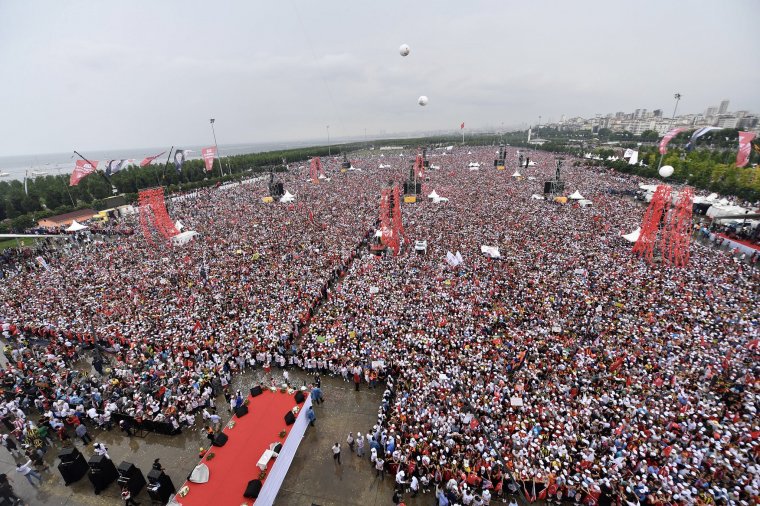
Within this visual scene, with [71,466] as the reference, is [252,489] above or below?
above

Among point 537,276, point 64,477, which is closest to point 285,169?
point 537,276

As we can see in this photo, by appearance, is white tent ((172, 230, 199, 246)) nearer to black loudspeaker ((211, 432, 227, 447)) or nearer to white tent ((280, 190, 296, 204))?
white tent ((280, 190, 296, 204))

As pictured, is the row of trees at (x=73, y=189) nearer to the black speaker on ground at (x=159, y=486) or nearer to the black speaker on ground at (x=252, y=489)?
the black speaker on ground at (x=159, y=486)

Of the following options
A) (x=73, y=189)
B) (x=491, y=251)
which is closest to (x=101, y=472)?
(x=491, y=251)

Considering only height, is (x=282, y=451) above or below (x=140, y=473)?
above

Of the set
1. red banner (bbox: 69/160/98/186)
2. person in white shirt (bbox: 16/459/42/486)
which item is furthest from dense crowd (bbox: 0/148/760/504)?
red banner (bbox: 69/160/98/186)

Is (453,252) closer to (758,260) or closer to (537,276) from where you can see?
(537,276)

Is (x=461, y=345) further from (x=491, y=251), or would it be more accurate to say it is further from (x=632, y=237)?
(x=632, y=237)
